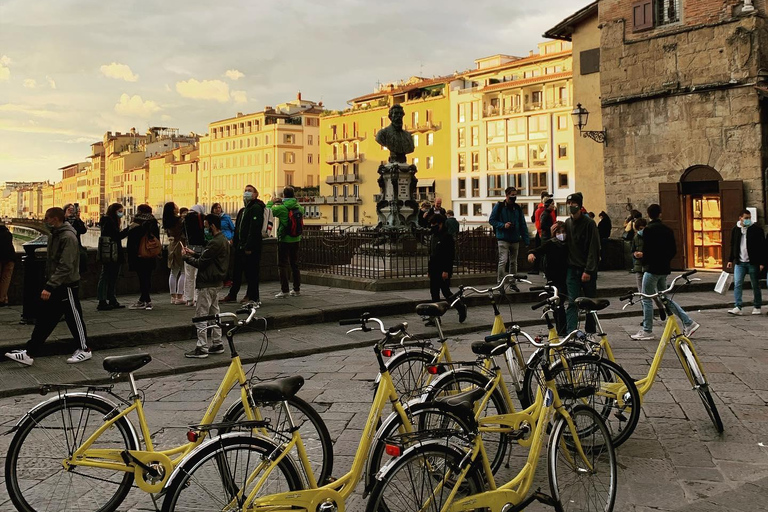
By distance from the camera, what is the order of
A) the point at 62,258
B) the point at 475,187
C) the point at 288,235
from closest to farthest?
1. the point at 62,258
2. the point at 288,235
3. the point at 475,187

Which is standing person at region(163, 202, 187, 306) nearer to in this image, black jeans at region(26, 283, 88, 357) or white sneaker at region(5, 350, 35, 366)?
black jeans at region(26, 283, 88, 357)

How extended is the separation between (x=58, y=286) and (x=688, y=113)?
15984 mm

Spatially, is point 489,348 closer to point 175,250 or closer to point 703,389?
point 703,389

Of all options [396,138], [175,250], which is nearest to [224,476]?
[175,250]

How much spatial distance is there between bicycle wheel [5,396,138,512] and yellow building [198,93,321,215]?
8167 centimetres

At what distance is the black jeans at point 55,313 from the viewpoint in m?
7.48

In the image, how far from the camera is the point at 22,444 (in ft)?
12.2

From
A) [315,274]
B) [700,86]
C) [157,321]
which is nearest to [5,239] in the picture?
[157,321]

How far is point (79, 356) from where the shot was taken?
25.8 ft

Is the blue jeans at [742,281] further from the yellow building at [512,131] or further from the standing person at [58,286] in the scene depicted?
the yellow building at [512,131]

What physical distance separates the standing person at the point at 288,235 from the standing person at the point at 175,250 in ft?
5.01

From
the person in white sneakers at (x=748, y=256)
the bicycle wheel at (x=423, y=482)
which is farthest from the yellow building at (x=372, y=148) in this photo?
the bicycle wheel at (x=423, y=482)

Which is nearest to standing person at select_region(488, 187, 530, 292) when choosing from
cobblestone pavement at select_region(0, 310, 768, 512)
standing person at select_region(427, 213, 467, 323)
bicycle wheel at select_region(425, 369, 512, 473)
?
standing person at select_region(427, 213, 467, 323)

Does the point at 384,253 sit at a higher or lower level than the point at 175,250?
lower
